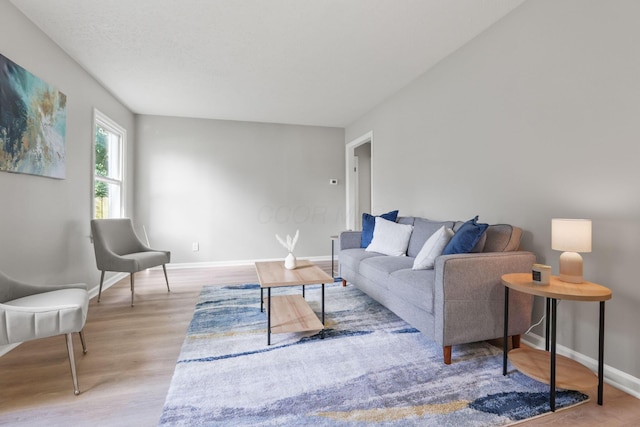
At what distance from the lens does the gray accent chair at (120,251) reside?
3.01m

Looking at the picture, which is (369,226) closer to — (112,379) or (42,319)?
(112,379)

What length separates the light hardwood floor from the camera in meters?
1.43

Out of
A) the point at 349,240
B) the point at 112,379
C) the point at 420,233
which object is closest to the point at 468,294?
the point at 420,233

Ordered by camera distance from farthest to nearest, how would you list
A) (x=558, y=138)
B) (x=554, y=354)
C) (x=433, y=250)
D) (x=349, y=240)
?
(x=349, y=240) → (x=433, y=250) → (x=558, y=138) → (x=554, y=354)

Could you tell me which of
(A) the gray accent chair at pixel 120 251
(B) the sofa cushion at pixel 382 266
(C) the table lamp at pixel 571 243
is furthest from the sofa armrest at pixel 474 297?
(A) the gray accent chair at pixel 120 251

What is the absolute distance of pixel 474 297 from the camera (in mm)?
1879

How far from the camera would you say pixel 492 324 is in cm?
194

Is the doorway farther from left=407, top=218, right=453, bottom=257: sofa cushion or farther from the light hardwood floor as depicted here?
the light hardwood floor

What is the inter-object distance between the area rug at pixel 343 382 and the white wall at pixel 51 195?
145 centimetres

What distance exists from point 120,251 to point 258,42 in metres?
2.71

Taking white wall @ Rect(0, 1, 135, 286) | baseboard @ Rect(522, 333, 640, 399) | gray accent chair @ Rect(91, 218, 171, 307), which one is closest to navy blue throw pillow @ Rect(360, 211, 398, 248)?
baseboard @ Rect(522, 333, 640, 399)

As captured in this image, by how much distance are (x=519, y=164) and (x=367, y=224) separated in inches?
67.5

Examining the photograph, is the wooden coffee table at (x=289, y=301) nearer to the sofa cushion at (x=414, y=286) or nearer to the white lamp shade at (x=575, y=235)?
the sofa cushion at (x=414, y=286)

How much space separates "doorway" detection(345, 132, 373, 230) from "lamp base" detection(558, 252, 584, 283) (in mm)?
4078
